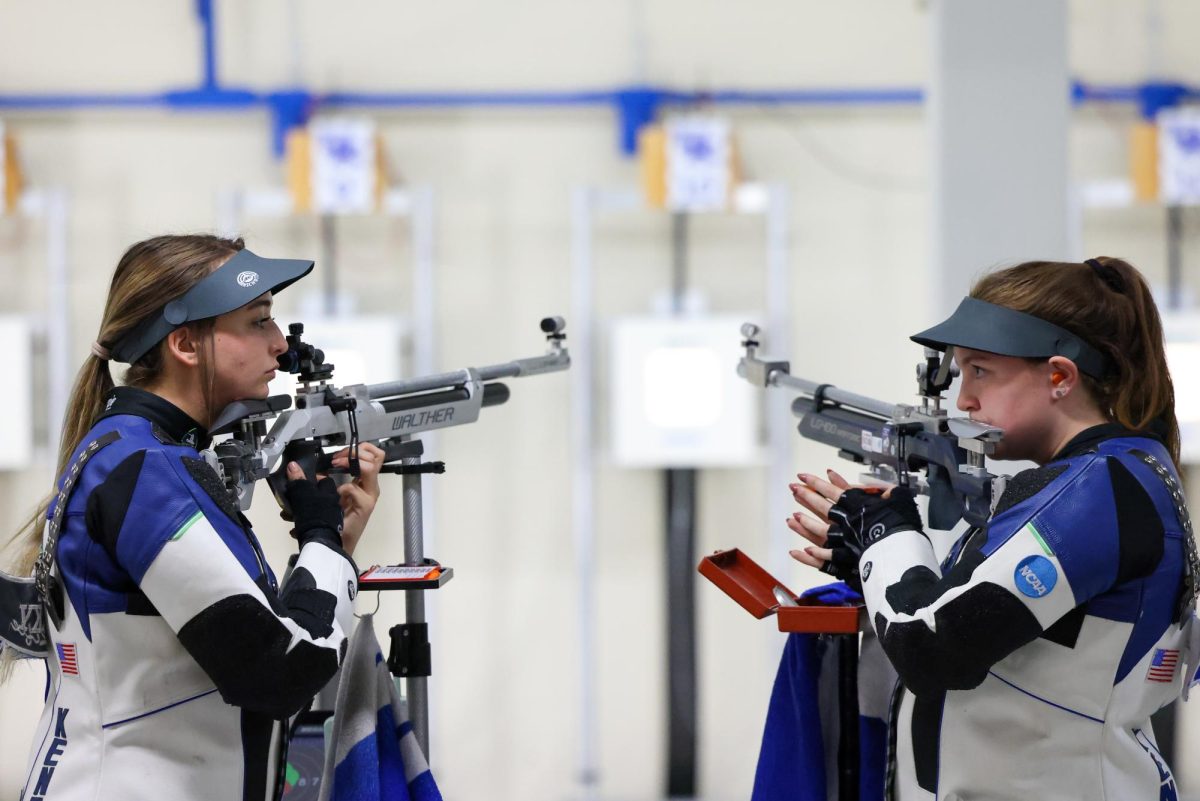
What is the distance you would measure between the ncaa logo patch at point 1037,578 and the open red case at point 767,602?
0.19m

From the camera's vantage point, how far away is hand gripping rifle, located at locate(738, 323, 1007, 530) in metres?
1.21

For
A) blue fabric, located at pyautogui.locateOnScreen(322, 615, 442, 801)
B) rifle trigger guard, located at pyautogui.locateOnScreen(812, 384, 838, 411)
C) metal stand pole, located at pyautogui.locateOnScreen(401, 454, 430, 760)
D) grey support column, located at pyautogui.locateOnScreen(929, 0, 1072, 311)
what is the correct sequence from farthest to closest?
grey support column, located at pyautogui.locateOnScreen(929, 0, 1072, 311) < rifle trigger guard, located at pyautogui.locateOnScreen(812, 384, 838, 411) < metal stand pole, located at pyautogui.locateOnScreen(401, 454, 430, 760) < blue fabric, located at pyautogui.locateOnScreen(322, 615, 442, 801)

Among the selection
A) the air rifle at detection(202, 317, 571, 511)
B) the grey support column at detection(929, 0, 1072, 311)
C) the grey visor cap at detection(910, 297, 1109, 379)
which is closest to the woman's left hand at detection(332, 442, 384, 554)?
the air rifle at detection(202, 317, 571, 511)

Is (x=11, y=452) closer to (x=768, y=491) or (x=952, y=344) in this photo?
(x=768, y=491)

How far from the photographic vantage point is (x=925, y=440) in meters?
1.33

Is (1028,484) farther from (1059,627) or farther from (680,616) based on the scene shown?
(680,616)

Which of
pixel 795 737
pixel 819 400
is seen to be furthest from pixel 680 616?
pixel 795 737

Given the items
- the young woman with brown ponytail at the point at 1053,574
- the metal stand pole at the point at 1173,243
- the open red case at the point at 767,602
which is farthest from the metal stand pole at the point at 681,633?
the young woman with brown ponytail at the point at 1053,574

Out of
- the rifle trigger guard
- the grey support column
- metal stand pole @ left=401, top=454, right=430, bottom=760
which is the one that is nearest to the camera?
metal stand pole @ left=401, top=454, right=430, bottom=760

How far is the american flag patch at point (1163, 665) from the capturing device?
1.11 metres

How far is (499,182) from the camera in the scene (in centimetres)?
267

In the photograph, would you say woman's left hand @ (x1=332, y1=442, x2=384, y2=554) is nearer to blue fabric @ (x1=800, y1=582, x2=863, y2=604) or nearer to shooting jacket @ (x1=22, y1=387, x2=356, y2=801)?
shooting jacket @ (x1=22, y1=387, x2=356, y2=801)

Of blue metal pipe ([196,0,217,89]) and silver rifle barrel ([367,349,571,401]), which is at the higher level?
blue metal pipe ([196,0,217,89])

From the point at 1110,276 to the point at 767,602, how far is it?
49 centimetres
